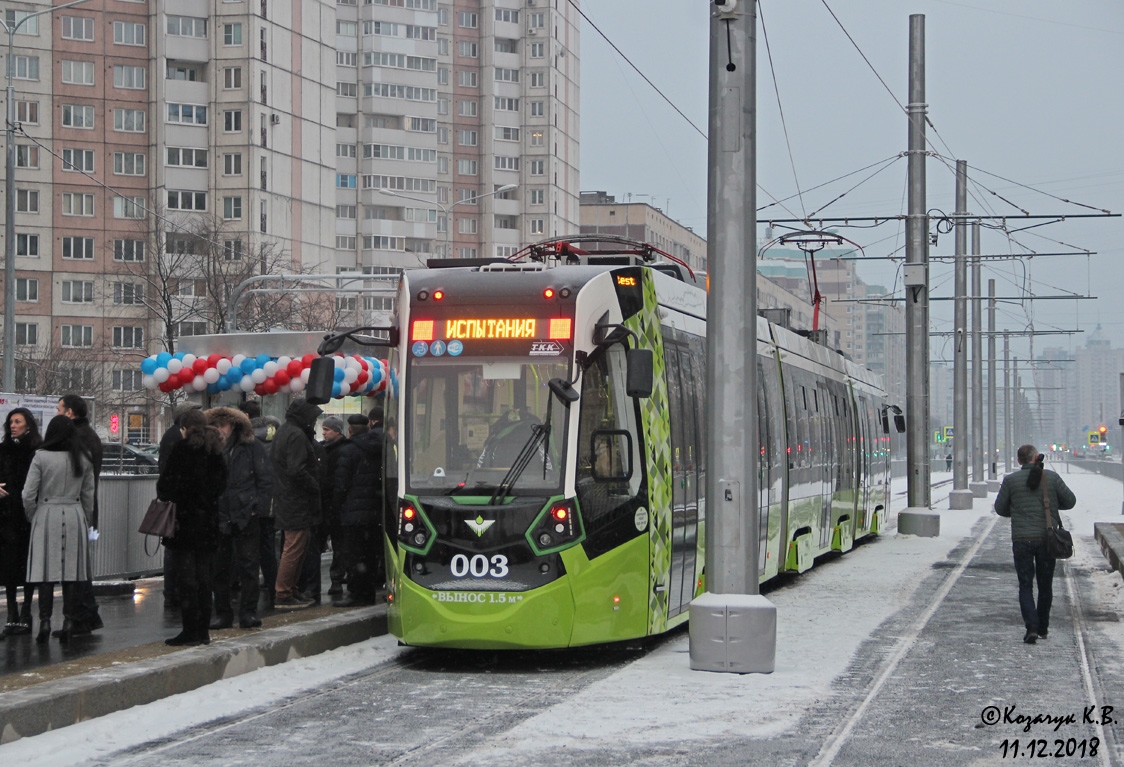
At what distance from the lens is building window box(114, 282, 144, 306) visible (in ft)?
256

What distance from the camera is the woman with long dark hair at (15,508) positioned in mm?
12016

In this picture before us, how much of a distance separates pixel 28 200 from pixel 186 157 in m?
8.72

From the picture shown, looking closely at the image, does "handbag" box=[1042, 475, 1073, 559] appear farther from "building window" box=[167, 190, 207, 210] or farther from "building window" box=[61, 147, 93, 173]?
"building window" box=[61, 147, 93, 173]

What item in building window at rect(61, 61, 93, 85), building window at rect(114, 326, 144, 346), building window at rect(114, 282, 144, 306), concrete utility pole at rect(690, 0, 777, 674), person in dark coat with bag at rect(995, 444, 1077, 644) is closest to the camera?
concrete utility pole at rect(690, 0, 777, 674)

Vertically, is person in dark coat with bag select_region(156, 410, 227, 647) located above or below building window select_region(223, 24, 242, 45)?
below

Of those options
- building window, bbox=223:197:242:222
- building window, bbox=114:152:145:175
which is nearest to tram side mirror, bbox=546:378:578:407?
building window, bbox=223:197:242:222

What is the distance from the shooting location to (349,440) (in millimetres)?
14562

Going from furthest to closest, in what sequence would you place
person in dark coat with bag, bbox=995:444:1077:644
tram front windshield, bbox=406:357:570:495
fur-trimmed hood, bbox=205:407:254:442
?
1. person in dark coat with bag, bbox=995:444:1077:644
2. fur-trimmed hood, bbox=205:407:254:442
3. tram front windshield, bbox=406:357:570:495

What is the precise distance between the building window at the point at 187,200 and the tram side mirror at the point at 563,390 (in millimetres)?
81256

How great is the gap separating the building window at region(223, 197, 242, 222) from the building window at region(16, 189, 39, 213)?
32.4 feet

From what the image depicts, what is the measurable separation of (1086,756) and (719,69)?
238 inches

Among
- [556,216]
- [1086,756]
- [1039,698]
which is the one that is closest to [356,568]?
[1039,698]

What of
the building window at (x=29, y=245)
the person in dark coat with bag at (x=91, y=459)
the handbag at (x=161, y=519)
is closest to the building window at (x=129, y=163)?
the building window at (x=29, y=245)

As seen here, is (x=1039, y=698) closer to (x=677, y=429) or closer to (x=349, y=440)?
(x=677, y=429)
